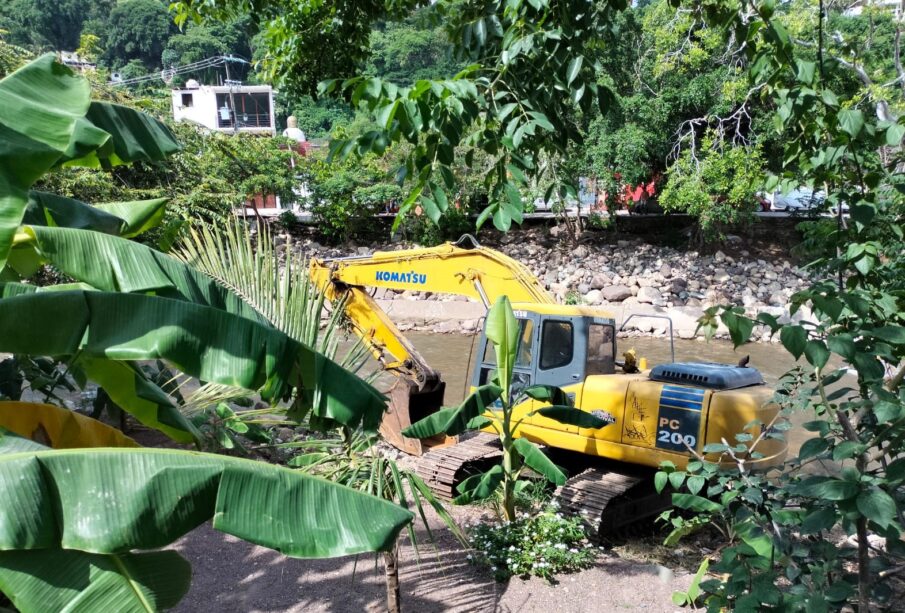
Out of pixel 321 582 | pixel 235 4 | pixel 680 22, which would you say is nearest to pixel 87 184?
pixel 235 4

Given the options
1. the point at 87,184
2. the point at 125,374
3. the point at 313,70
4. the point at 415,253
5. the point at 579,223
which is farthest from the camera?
the point at 579,223

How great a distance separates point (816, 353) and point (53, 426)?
3654mm

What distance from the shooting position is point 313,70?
7.73 m

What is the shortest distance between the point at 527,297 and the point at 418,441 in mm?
2180

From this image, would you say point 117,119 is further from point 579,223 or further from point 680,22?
point 579,223

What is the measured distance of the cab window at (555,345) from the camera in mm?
7922

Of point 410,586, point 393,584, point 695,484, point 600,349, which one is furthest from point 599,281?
point 695,484

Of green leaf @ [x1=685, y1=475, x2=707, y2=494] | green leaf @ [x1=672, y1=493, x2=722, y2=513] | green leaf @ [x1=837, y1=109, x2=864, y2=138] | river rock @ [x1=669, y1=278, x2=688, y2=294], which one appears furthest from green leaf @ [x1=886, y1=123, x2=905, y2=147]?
river rock @ [x1=669, y1=278, x2=688, y2=294]

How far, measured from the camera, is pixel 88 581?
2.77 meters

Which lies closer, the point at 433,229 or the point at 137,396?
the point at 137,396

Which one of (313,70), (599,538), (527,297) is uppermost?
(313,70)

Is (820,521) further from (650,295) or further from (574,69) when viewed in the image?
(650,295)

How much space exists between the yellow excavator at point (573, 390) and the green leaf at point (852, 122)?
3480mm

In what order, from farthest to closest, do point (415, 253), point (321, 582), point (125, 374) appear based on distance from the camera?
point (415, 253), point (321, 582), point (125, 374)
